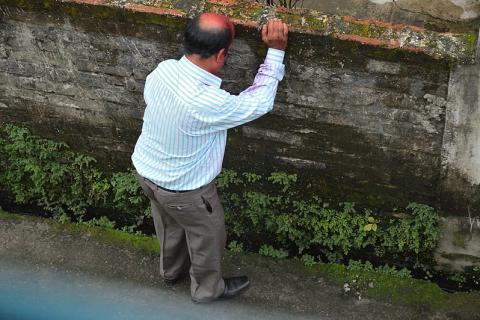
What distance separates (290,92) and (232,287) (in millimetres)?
1217

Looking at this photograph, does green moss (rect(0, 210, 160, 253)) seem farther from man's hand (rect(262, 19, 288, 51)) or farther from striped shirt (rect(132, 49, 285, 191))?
man's hand (rect(262, 19, 288, 51))

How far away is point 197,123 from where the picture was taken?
102 inches

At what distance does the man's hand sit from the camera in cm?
273

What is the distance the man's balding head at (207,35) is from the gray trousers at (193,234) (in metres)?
0.75

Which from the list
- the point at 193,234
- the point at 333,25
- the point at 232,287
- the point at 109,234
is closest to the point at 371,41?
the point at 333,25

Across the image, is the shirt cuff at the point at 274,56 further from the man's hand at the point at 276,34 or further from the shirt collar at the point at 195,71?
the shirt collar at the point at 195,71

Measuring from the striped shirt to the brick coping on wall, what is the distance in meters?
0.21

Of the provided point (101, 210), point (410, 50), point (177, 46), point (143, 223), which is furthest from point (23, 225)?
point (410, 50)

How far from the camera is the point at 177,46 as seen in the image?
3002mm

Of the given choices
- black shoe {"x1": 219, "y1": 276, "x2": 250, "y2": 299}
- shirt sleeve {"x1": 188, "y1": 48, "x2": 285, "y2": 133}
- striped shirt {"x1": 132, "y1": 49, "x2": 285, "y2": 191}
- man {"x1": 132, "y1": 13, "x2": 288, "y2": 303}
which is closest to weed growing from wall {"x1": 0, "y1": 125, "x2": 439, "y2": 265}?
black shoe {"x1": 219, "y1": 276, "x2": 250, "y2": 299}

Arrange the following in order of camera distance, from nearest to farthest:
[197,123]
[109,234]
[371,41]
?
[197,123]
[371,41]
[109,234]

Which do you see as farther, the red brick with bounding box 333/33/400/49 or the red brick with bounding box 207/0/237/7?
the red brick with bounding box 207/0/237/7

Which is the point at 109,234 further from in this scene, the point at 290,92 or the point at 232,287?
the point at 290,92

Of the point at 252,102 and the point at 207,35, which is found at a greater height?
the point at 207,35
